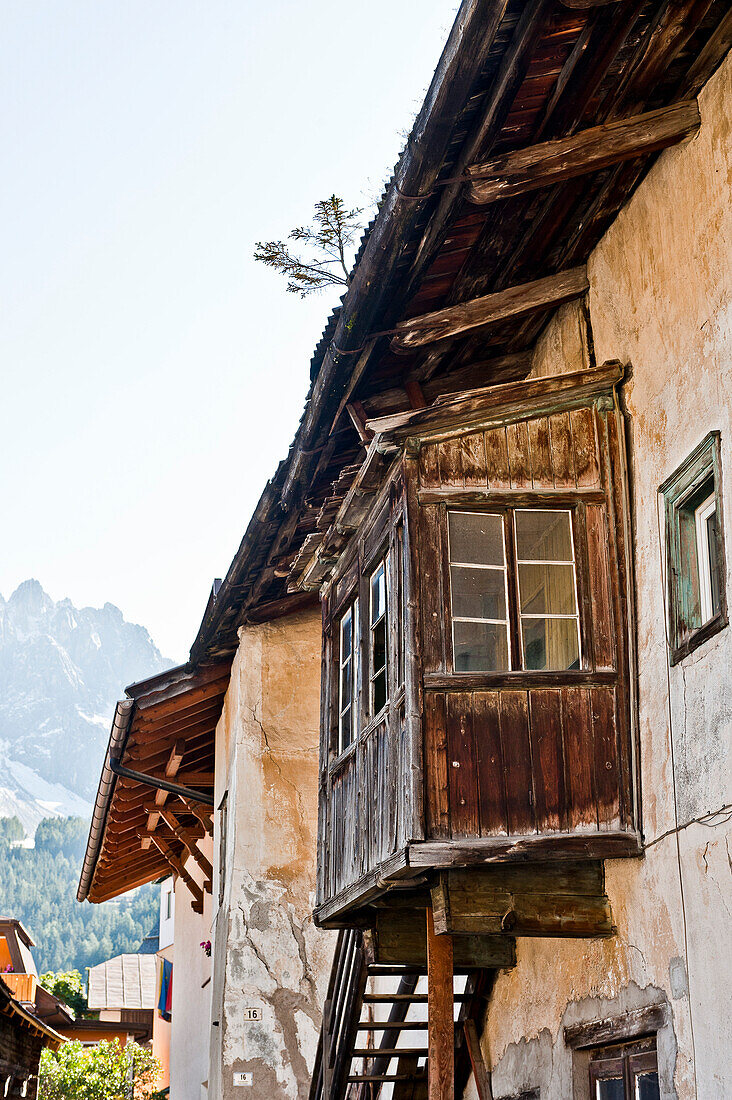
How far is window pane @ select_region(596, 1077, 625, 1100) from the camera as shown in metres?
6.70

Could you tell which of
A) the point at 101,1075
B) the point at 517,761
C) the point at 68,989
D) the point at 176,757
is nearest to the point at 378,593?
the point at 517,761

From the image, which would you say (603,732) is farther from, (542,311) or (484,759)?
(542,311)

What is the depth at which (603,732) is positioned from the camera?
6797 mm

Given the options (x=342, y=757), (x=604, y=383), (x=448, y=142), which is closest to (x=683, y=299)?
(x=604, y=383)

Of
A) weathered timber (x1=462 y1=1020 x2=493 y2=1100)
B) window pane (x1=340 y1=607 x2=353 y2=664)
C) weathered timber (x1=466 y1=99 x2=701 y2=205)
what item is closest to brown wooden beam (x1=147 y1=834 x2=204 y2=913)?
weathered timber (x1=462 y1=1020 x2=493 y2=1100)

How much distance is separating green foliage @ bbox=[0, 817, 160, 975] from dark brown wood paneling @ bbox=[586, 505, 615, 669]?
16418 centimetres

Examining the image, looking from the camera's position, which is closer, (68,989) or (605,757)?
(605,757)

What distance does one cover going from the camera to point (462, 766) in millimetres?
6691

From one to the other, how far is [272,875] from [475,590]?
256 inches

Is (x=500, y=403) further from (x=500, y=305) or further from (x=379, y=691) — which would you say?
(x=379, y=691)

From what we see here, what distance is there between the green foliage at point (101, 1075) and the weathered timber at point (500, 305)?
2707 centimetres

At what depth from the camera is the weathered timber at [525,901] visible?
22.5 ft

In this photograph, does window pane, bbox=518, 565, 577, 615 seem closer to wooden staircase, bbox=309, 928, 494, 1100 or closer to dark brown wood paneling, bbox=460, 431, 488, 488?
dark brown wood paneling, bbox=460, 431, 488, 488

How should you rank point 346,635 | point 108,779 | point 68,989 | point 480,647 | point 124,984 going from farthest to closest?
point 124,984 < point 68,989 < point 108,779 < point 346,635 < point 480,647
